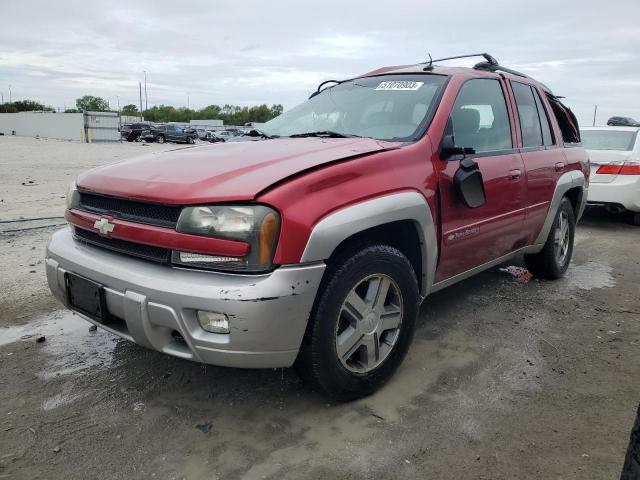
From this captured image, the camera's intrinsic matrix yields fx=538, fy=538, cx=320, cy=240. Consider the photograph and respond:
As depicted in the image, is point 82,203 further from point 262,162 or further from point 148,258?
point 262,162

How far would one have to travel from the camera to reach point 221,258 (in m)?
2.27

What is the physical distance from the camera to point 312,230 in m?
2.29

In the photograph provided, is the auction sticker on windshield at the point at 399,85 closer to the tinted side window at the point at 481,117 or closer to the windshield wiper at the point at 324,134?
the tinted side window at the point at 481,117

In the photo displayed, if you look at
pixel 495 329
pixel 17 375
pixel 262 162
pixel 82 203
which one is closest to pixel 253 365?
pixel 262 162

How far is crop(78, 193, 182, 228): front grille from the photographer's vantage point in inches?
94.3

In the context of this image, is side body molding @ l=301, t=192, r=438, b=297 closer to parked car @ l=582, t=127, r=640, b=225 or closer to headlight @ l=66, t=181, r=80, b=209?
headlight @ l=66, t=181, r=80, b=209

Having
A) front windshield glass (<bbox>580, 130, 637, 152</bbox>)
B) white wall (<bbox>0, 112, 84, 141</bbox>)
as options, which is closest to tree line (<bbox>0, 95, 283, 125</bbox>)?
white wall (<bbox>0, 112, 84, 141</bbox>)

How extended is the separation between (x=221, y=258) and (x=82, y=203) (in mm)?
1110

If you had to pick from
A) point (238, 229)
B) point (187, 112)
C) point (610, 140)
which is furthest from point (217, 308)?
point (187, 112)

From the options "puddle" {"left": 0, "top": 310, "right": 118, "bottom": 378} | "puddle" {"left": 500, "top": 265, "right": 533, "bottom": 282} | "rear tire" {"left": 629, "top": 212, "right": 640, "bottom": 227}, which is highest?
"rear tire" {"left": 629, "top": 212, "right": 640, "bottom": 227}

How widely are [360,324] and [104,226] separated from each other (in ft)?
4.38

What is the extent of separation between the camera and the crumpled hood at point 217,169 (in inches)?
91.4

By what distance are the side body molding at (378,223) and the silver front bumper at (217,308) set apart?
0.09m

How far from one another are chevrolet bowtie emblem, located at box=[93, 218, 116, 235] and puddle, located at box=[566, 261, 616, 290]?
4.06m
